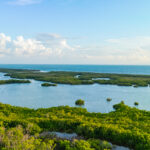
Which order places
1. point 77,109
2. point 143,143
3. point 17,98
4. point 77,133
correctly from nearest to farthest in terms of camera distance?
point 143,143 < point 77,133 < point 77,109 < point 17,98

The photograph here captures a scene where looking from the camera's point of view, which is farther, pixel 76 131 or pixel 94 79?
pixel 94 79

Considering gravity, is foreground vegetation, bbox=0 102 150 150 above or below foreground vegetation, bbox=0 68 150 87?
below

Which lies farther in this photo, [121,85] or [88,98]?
[121,85]

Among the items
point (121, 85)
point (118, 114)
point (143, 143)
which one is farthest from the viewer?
point (121, 85)

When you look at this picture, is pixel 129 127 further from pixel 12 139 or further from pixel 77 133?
pixel 12 139

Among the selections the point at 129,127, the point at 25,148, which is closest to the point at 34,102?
the point at 129,127

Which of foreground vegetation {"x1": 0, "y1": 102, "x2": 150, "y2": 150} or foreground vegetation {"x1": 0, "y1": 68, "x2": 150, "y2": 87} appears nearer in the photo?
foreground vegetation {"x1": 0, "y1": 102, "x2": 150, "y2": 150}

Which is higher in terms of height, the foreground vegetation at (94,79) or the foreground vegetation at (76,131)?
the foreground vegetation at (94,79)

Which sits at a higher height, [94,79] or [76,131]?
[94,79]

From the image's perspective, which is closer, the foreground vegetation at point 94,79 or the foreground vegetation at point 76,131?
the foreground vegetation at point 76,131

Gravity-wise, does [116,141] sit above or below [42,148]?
below
